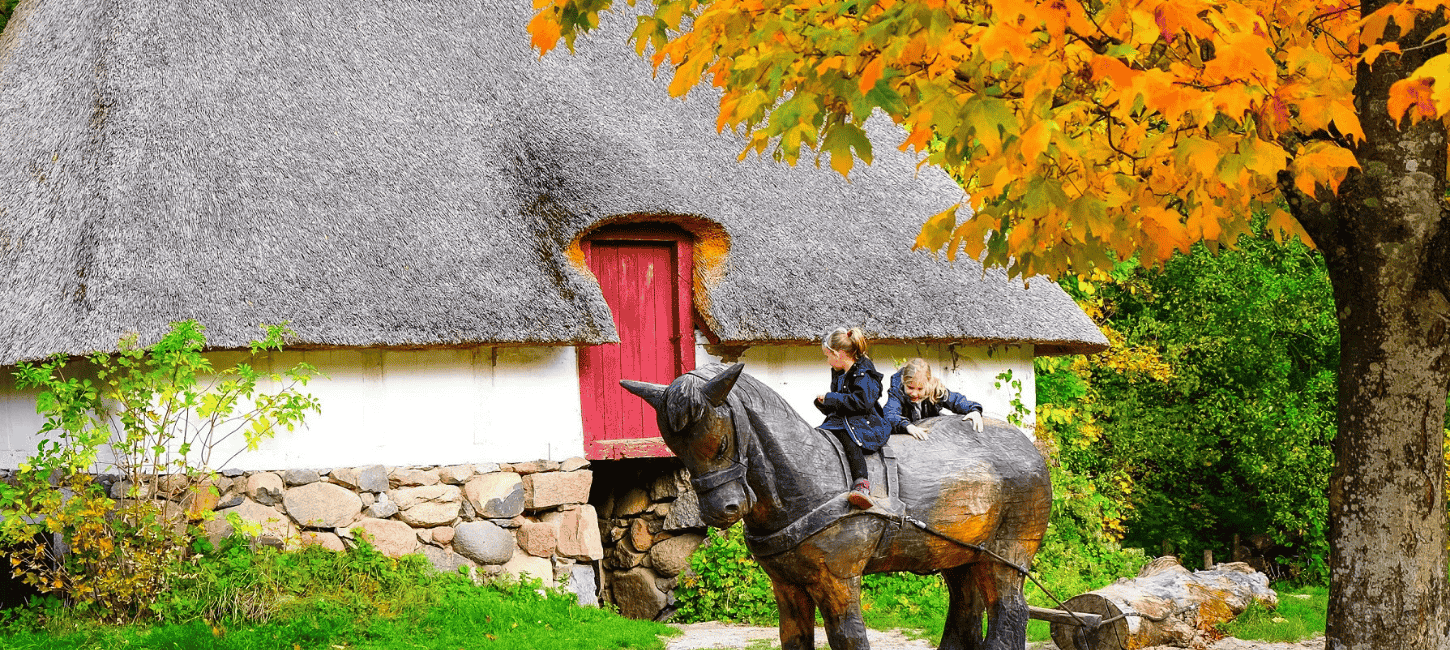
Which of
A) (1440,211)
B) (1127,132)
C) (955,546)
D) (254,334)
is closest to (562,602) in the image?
(254,334)

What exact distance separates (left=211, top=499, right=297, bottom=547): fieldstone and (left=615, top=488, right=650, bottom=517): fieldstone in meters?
3.14

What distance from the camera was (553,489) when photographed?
9367 millimetres

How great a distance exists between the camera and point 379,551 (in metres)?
8.59

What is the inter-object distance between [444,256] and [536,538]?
7.33ft

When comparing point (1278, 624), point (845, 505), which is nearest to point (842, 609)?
point (845, 505)

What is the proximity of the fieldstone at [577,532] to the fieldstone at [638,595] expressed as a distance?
0.98 meters

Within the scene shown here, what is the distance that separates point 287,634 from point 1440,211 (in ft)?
21.2

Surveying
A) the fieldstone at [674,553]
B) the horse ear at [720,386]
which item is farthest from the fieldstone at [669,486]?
the horse ear at [720,386]

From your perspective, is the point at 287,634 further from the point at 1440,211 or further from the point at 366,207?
the point at 1440,211

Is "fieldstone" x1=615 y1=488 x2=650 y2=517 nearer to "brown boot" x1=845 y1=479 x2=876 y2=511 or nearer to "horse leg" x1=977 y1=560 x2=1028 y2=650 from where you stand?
"horse leg" x1=977 y1=560 x2=1028 y2=650

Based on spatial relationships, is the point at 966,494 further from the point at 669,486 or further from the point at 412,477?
the point at 669,486

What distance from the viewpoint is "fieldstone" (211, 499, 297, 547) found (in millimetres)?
8219

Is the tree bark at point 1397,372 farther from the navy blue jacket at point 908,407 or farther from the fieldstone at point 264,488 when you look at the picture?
the fieldstone at point 264,488

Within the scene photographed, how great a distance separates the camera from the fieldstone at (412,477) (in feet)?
29.0
